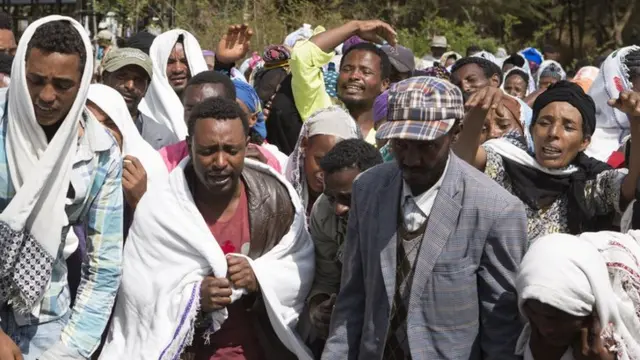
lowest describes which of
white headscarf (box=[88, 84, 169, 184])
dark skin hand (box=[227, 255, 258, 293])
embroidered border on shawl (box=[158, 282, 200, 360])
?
embroidered border on shawl (box=[158, 282, 200, 360])

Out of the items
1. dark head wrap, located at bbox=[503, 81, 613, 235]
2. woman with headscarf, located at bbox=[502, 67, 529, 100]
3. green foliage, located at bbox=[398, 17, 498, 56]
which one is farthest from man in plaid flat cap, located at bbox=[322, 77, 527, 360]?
green foliage, located at bbox=[398, 17, 498, 56]

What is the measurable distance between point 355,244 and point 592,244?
90 cm

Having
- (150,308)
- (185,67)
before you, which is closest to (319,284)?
(150,308)

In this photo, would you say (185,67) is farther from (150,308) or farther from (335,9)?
(335,9)

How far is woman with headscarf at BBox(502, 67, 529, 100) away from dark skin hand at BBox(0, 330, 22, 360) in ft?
25.9

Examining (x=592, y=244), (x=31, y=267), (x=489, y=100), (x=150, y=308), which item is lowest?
(x=150, y=308)

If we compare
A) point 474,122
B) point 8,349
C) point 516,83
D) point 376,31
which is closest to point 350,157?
point 474,122

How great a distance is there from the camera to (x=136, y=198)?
16.9 feet

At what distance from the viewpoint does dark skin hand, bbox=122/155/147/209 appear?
16.8ft

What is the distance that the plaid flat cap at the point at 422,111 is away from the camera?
3801mm

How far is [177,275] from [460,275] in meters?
1.37

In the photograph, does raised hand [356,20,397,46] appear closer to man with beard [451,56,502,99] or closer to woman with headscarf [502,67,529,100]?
man with beard [451,56,502,99]

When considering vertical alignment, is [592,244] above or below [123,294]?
above

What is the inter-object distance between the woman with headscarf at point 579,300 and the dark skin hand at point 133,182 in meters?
Answer: 2.14
